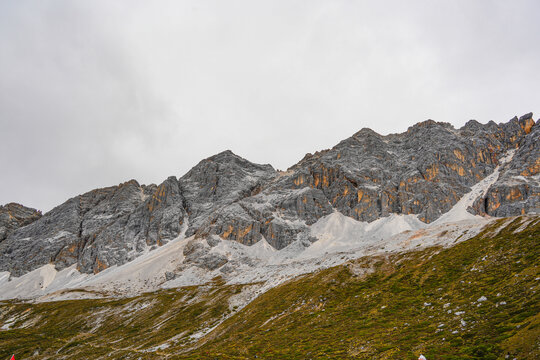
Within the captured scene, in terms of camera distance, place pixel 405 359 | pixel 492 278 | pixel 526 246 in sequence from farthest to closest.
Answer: pixel 526 246
pixel 492 278
pixel 405 359

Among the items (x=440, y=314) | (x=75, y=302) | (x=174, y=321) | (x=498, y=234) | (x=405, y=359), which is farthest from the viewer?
(x=75, y=302)

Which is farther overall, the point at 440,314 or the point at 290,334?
the point at 290,334

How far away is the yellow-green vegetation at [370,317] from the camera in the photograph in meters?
26.6

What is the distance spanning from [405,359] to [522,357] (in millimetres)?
9217

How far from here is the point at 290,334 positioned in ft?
175

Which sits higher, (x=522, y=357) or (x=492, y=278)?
(x=522, y=357)

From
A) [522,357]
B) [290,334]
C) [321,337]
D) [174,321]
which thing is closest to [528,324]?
[522,357]

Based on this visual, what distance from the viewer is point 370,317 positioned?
4916cm

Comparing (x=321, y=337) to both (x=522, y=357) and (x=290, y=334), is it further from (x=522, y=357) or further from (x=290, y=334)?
(x=522, y=357)

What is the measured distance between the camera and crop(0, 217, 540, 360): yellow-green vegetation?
26.6 m

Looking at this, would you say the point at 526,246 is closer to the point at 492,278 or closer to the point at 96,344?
the point at 492,278

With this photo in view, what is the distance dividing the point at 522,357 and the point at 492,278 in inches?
1200

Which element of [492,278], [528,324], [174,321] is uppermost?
[528,324]

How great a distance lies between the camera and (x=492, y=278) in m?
42.9
